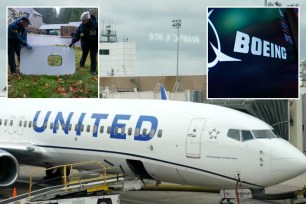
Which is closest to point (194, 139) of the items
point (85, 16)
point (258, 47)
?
point (258, 47)

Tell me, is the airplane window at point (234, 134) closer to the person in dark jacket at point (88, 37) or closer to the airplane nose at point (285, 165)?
the airplane nose at point (285, 165)

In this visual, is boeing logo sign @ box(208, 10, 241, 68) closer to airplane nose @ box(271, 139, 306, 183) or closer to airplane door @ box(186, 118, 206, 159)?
airplane door @ box(186, 118, 206, 159)

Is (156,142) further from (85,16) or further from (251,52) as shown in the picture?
(85,16)

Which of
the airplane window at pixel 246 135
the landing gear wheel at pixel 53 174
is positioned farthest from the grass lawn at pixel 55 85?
the airplane window at pixel 246 135

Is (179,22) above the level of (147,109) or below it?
above

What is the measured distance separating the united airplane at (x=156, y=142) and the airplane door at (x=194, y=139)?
3cm

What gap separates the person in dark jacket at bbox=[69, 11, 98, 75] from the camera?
45219 mm

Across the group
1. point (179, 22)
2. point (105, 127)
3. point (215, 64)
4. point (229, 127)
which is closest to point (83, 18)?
point (215, 64)

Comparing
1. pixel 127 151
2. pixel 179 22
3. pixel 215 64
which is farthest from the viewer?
pixel 179 22

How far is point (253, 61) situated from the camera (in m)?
44.2

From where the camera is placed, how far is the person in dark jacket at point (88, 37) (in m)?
45.2

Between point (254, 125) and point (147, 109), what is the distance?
4.16 meters

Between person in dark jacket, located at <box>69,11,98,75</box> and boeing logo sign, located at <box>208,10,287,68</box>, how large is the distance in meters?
8.36

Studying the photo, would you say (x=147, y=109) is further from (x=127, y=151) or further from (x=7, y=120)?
(x=7, y=120)
